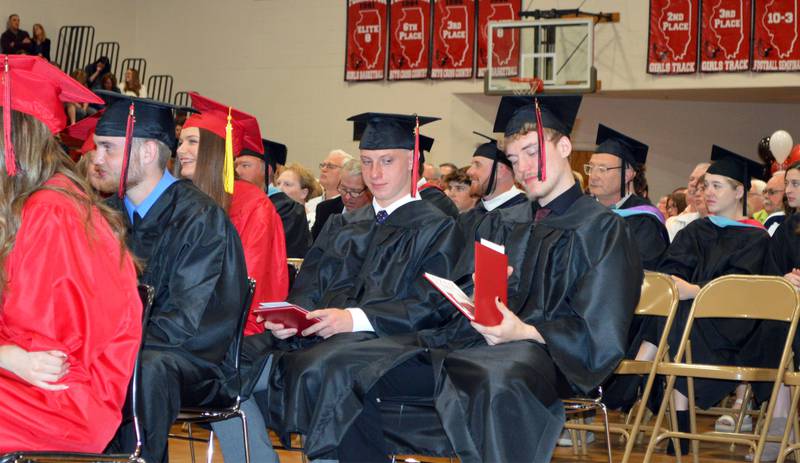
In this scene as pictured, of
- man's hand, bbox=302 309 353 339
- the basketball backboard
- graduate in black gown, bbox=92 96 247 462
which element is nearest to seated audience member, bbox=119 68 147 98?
the basketball backboard

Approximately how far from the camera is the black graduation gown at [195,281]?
3.67 m

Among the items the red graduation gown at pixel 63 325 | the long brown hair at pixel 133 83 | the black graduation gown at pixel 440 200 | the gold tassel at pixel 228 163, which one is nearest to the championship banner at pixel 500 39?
the long brown hair at pixel 133 83

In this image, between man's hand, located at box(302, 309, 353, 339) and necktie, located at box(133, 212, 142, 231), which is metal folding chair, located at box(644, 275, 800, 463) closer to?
man's hand, located at box(302, 309, 353, 339)

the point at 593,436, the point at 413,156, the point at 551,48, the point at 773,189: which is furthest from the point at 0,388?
the point at 551,48

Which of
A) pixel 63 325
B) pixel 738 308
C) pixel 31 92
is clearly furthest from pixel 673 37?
pixel 63 325

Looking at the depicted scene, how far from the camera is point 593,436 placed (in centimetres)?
653

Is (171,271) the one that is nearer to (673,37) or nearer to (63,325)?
(63,325)

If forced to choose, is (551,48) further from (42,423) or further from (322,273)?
(42,423)

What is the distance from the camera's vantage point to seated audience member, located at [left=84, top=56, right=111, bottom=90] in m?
17.4

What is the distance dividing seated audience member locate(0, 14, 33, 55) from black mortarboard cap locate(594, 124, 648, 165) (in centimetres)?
1269

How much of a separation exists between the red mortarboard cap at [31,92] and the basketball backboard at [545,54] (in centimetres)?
1285

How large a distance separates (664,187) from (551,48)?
11.0 feet

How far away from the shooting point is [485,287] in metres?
3.38

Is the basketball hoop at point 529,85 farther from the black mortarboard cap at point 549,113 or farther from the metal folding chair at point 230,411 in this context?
the metal folding chair at point 230,411
